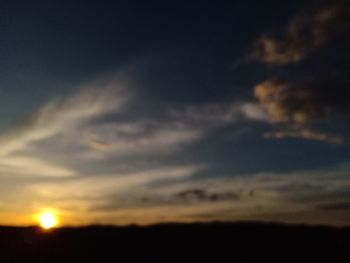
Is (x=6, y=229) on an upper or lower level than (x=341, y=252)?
upper

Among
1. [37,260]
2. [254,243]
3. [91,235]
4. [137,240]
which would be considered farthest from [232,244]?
[37,260]

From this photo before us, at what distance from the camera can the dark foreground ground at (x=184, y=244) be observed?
1761 cm

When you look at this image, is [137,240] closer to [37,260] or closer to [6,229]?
[37,260]

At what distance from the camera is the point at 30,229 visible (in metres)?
20.1

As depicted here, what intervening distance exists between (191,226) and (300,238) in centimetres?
369

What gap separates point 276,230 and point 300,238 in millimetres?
895

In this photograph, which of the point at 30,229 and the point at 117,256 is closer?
the point at 117,256

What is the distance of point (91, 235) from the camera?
18.7 m

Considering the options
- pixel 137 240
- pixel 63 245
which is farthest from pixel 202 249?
pixel 63 245

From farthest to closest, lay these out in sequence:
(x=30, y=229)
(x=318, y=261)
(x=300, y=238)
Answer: (x=30, y=229) → (x=300, y=238) → (x=318, y=261)

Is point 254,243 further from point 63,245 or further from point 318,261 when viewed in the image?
point 63,245

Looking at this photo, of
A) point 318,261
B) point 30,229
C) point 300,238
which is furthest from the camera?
point 30,229

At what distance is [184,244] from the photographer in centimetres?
1822

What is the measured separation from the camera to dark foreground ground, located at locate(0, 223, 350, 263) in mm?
17609
